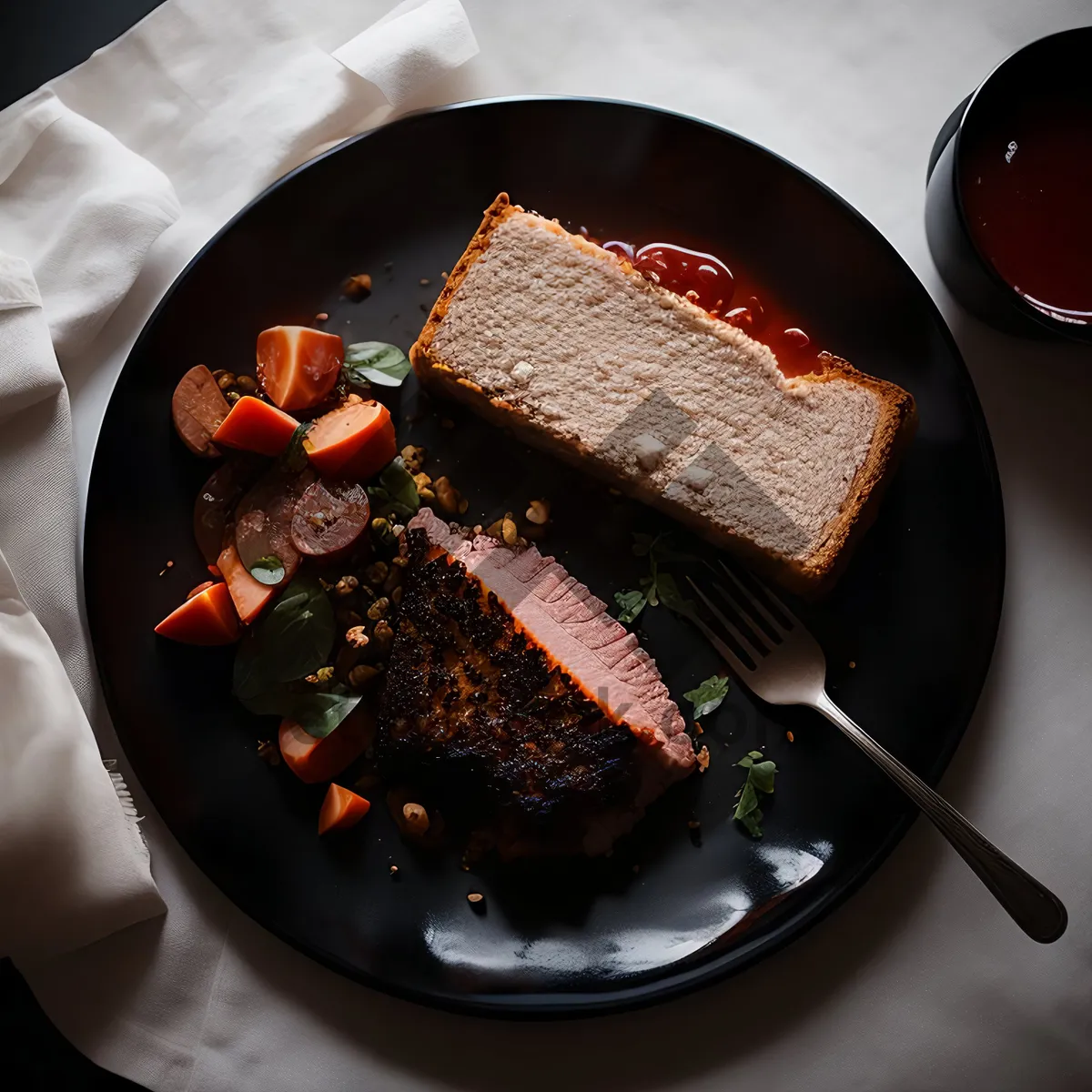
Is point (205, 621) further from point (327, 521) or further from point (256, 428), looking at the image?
point (256, 428)

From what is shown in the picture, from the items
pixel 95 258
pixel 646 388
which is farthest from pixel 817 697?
pixel 95 258

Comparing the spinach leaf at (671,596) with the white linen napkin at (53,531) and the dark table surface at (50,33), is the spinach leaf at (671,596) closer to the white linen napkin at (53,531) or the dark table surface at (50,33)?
the white linen napkin at (53,531)

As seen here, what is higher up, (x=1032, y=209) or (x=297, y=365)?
(x=1032, y=209)

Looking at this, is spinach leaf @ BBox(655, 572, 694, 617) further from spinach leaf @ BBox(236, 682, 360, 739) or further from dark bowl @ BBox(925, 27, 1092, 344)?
dark bowl @ BBox(925, 27, 1092, 344)

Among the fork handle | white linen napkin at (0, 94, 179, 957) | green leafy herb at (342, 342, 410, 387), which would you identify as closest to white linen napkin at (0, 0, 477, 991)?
white linen napkin at (0, 94, 179, 957)

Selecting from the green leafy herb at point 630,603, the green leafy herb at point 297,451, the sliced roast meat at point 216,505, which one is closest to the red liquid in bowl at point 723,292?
the green leafy herb at point 630,603

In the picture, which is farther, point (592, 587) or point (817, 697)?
point (592, 587)
